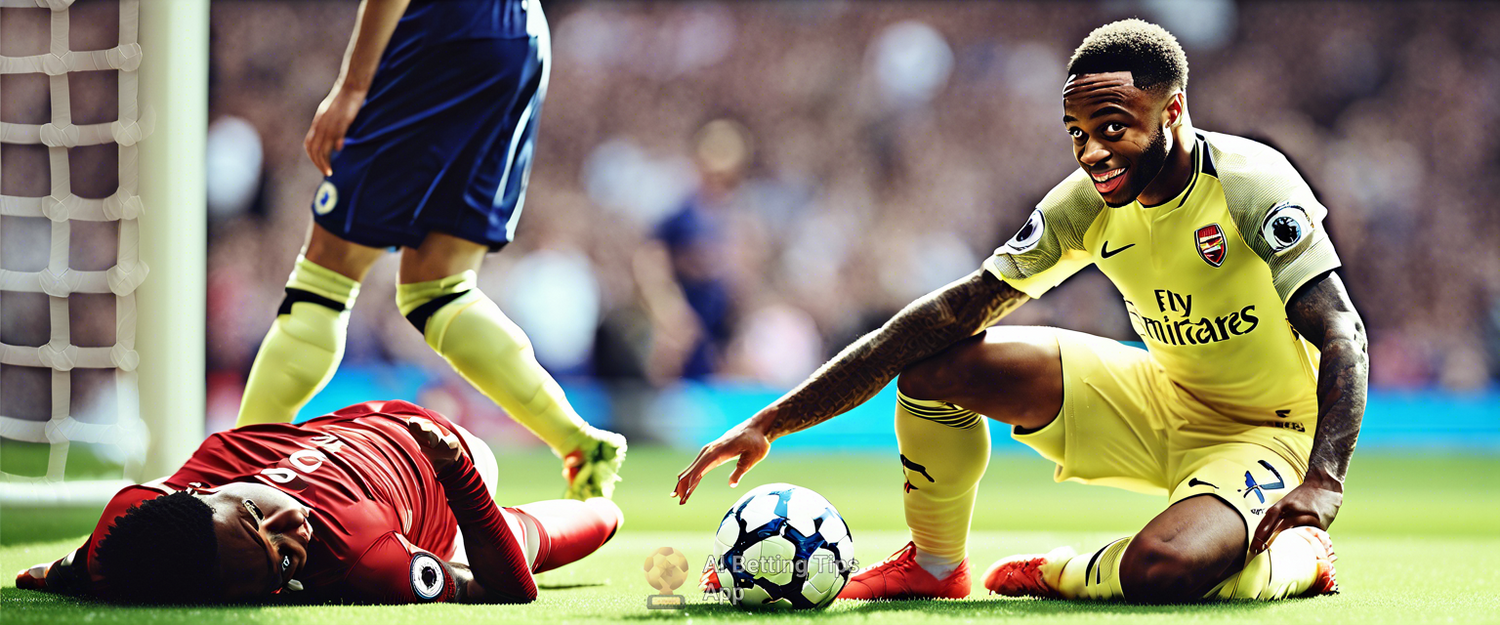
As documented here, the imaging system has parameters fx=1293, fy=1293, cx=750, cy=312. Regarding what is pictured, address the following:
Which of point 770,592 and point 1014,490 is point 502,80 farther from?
point 1014,490

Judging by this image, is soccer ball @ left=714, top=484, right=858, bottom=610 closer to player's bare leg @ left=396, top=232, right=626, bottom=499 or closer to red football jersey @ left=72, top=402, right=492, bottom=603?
red football jersey @ left=72, top=402, right=492, bottom=603

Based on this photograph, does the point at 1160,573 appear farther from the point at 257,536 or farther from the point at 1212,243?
the point at 257,536

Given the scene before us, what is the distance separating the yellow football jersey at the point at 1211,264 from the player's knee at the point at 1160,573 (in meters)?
0.59

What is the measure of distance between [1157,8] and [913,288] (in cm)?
423

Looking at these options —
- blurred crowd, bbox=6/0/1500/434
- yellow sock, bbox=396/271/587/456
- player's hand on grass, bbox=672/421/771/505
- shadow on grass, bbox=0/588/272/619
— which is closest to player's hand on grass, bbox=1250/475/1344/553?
player's hand on grass, bbox=672/421/771/505

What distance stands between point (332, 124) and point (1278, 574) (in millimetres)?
2666

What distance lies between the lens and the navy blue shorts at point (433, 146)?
3504 millimetres

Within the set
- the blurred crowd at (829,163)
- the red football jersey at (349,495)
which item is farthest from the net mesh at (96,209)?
the blurred crowd at (829,163)

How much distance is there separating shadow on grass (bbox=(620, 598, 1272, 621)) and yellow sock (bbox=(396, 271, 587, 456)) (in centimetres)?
86

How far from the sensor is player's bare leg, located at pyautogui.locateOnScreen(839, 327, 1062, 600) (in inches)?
124

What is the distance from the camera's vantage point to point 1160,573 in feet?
9.05

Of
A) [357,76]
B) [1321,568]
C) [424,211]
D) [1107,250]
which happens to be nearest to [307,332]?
[424,211]

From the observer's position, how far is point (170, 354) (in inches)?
186

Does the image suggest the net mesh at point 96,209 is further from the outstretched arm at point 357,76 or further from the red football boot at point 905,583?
the red football boot at point 905,583
